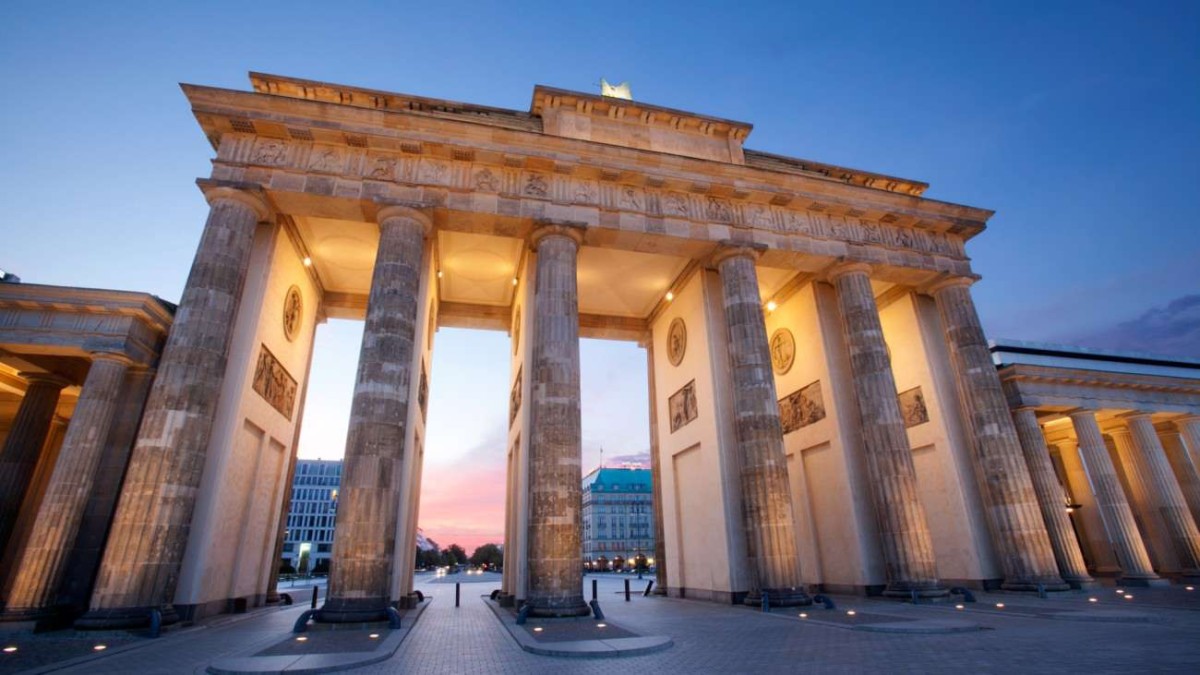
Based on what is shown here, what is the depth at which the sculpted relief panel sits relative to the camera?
651 inches

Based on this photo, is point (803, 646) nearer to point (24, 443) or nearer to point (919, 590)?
point (919, 590)

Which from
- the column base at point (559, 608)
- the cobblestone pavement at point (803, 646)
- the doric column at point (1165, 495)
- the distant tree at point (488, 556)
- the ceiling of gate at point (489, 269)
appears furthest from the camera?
the distant tree at point (488, 556)

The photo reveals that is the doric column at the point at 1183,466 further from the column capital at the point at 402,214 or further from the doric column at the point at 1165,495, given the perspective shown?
the column capital at the point at 402,214

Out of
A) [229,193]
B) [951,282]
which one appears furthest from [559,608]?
[951,282]

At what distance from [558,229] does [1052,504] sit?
19.5 metres

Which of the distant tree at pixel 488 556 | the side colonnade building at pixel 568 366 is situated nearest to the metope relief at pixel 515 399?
the side colonnade building at pixel 568 366

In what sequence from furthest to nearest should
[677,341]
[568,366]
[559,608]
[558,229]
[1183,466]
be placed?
[1183,466]
[677,341]
[558,229]
[568,366]
[559,608]

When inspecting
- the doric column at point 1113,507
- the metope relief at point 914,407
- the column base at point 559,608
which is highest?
the metope relief at point 914,407

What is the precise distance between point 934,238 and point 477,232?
59.8 feet

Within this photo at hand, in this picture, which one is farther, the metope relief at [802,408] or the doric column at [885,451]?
the metope relief at [802,408]

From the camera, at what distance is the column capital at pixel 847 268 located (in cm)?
2016

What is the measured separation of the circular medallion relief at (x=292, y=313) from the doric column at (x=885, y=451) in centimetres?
1997

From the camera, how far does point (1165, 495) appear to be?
23094 millimetres

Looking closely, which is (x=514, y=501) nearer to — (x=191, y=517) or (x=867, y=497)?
(x=191, y=517)
